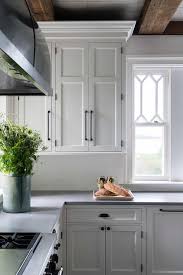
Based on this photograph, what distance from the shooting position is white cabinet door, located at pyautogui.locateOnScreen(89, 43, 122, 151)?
3.63 m

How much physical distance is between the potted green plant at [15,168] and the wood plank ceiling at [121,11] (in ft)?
3.40

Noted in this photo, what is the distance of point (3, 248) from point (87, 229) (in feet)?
4.74

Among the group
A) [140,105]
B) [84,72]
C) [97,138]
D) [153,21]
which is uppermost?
[153,21]

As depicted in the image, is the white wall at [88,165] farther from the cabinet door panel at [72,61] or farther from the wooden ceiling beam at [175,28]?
the cabinet door panel at [72,61]

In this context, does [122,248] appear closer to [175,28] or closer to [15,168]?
[15,168]

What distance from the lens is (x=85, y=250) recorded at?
10.8ft

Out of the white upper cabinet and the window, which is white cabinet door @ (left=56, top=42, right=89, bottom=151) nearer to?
the white upper cabinet

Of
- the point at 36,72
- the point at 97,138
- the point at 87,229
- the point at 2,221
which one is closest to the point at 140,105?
the point at 97,138

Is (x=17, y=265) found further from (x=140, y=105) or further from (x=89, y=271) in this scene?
(x=140, y=105)

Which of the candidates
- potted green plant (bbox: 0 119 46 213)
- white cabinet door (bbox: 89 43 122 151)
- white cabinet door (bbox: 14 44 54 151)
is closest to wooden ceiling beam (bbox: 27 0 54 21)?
white cabinet door (bbox: 89 43 122 151)

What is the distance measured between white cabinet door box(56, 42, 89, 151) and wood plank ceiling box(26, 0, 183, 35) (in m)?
0.30

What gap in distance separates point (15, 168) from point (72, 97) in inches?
43.0

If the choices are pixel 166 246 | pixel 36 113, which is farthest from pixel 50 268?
pixel 36 113

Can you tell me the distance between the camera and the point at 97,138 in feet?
11.9
